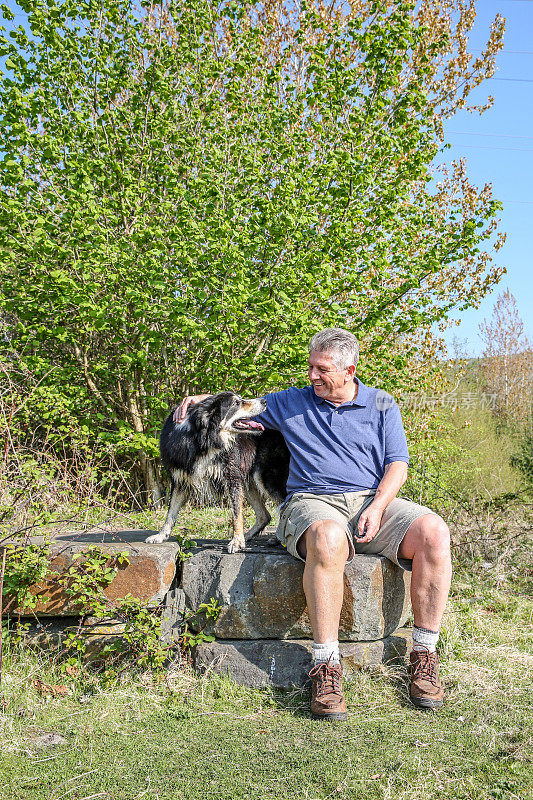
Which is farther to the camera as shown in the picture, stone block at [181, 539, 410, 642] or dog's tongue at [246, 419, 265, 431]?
dog's tongue at [246, 419, 265, 431]

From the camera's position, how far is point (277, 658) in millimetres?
3074

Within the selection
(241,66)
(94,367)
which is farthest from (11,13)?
(94,367)

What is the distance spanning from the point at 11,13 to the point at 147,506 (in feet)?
16.4

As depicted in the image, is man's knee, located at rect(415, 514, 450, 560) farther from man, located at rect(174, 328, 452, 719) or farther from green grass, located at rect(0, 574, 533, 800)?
green grass, located at rect(0, 574, 533, 800)

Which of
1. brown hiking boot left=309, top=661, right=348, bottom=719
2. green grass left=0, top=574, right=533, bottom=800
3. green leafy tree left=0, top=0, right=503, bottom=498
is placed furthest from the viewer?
green leafy tree left=0, top=0, right=503, bottom=498

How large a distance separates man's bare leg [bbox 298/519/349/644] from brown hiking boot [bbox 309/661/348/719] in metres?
0.12

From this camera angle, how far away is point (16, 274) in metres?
6.09

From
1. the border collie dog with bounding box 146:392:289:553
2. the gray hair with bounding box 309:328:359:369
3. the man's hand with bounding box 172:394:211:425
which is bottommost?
the border collie dog with bounding box 146:392:289:553

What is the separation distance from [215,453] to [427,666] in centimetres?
153

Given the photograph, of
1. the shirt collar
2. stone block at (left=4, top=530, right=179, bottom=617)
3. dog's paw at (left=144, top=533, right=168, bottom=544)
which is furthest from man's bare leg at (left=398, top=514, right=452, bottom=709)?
dog's paw at (left=144, top=533, right=168, bottom=544)

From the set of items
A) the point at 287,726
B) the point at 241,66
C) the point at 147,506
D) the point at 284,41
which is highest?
the point at 284,41

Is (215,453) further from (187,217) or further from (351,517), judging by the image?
(187,217)

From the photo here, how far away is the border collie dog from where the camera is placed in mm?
3434

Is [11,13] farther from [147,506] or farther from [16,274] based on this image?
[147,506]
